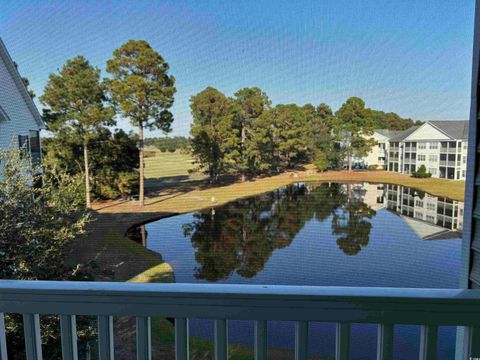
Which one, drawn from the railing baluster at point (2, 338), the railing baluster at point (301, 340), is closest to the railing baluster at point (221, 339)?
the railing baluster at point (301, 340)

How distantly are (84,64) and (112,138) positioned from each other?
430 mm

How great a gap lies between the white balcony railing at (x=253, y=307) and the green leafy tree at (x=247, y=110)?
1.21 metres

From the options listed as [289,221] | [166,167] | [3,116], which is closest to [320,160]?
[289,221]

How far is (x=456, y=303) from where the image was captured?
1.70ft

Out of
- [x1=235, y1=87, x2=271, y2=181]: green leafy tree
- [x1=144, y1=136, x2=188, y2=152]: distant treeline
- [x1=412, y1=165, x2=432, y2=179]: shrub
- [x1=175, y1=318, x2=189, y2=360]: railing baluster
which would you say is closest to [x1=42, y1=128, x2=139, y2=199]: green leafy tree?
[x1=144, y1=136, x2=188, y2=152]: distant treeline

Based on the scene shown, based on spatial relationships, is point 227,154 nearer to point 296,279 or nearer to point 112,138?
point 112,138

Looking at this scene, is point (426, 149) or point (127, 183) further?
point (127, 183)

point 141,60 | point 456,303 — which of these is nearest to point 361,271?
point 456,303

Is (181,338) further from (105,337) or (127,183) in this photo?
(127,183)

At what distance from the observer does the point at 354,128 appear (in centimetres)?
159

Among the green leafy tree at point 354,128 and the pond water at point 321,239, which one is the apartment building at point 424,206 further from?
the green leafy tree at point 354,128

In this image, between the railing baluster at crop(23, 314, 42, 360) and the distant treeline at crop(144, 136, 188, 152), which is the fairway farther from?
the railing baluster at crop(23, 314, 42, 360)

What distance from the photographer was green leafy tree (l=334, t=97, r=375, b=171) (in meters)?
1.54

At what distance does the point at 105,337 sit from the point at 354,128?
1.40 meters
